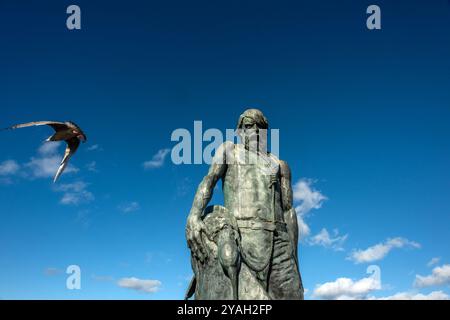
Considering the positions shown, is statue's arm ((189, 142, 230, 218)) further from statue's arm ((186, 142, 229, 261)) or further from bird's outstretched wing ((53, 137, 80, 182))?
bird's outstretched wing ((53, 137, 80, 182))

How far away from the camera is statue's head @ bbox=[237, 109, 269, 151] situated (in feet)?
30.8

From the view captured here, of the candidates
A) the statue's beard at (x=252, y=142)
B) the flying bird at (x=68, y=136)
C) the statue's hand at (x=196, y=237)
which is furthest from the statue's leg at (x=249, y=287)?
the flying bird at (x=68, y=136)

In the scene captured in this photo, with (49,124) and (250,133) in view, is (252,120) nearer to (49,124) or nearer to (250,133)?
(250,133)

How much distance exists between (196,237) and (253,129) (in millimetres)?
2328

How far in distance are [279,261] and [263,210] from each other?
35.8 inches

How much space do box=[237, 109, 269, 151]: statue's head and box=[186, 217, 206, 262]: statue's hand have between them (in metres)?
1.80

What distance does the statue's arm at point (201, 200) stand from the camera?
847cm

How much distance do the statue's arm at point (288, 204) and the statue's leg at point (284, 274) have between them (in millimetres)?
347

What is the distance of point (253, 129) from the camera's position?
940 centimetres

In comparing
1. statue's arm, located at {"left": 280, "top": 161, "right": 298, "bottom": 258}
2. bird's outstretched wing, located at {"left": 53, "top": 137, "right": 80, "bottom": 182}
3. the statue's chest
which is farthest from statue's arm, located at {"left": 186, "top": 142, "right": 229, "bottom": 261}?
bird's outstretched wing, located at {"left": 53, "top": 137, "right": 80, "bottom": 182}

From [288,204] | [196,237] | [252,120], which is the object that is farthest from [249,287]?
[252,120]
